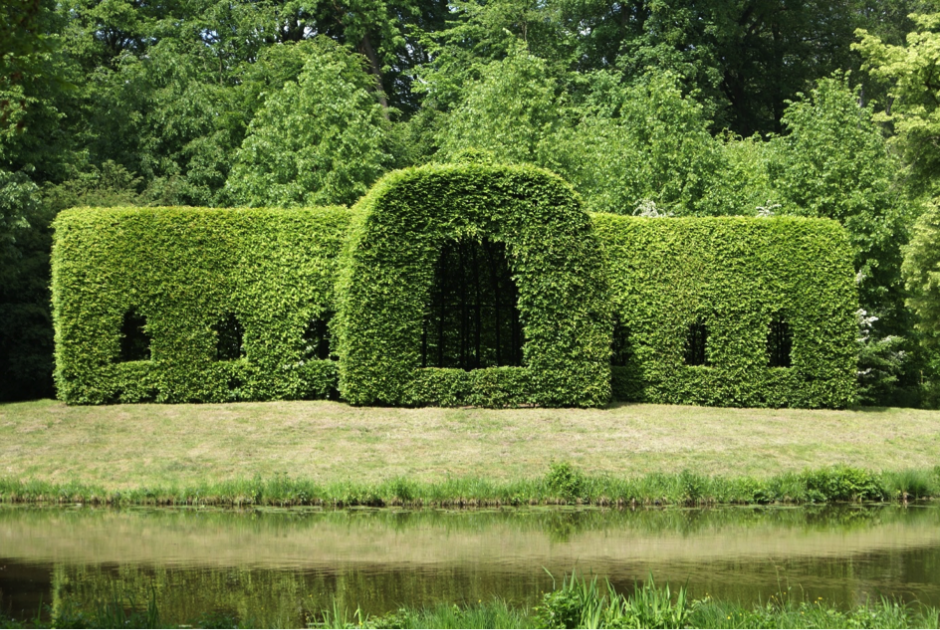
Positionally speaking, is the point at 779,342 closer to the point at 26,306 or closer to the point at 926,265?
the point at 926,265

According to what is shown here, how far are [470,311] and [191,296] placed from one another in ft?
20.1

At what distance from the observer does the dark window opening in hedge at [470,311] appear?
24234 mm

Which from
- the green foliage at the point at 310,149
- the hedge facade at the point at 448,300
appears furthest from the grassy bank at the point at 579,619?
the green foliage at the point at 310,149

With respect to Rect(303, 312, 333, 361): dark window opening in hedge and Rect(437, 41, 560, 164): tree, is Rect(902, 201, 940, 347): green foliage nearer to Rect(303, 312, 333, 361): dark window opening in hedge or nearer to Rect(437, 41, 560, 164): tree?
Rect(437, 41, 560, 164): tree

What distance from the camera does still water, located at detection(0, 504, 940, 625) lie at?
31.1 ft

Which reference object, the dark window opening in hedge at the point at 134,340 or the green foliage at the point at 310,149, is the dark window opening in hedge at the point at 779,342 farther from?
the dark window opening in hedge at the point at 134,340

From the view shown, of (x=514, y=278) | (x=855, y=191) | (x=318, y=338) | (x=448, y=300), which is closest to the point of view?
(x=514, y=278)

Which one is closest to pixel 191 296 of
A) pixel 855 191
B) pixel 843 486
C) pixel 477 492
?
pixel 477 492

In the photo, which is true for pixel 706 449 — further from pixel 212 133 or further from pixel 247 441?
pixel 212 133

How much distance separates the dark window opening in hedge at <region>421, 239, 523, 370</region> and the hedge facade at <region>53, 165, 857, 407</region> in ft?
0.16

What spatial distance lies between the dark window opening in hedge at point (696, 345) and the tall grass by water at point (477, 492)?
9035mm

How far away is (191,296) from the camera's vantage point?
22750 mm

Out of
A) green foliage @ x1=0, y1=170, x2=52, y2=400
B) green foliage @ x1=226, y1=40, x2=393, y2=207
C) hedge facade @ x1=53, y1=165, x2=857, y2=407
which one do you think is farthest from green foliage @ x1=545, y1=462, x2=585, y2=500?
green foliage @ x1=226, y1=40, x2=393, y2=207

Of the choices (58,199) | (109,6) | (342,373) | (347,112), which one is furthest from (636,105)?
(109,6)
